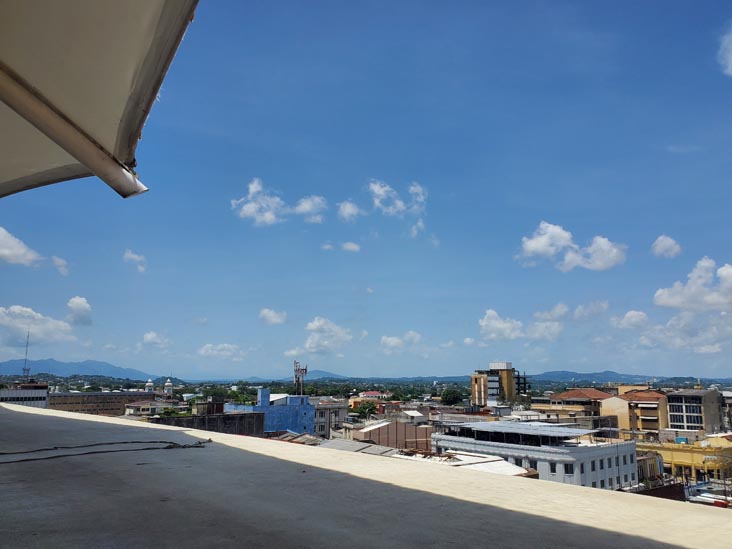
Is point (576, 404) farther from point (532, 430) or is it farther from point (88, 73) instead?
point (88, 73)

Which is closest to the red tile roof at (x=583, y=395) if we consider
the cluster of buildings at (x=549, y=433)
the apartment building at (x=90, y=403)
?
the cluster of buildings at (x=549, y=433)

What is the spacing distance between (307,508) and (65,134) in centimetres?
328

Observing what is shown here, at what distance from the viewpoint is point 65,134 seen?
152 inches

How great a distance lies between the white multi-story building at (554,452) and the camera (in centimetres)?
2322

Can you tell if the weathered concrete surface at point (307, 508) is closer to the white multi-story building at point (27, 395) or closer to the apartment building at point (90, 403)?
the white multi-story building at point (27, 395)

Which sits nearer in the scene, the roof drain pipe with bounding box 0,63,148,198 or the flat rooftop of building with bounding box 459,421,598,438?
the roof drain pipe with bounding box 0,63,148,198

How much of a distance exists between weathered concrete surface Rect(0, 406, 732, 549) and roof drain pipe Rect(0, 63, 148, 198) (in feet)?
8.13

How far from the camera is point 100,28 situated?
10.1 feet

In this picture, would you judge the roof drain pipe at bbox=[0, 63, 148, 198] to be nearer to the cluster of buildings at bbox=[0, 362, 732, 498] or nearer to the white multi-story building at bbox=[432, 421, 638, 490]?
the cluster of buildings at bbox=[0, 362, 732, 498]

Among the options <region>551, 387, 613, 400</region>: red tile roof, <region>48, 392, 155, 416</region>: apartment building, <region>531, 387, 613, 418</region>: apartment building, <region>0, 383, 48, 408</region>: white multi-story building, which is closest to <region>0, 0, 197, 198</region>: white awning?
<region>0, 383, 48, 408</region>: white multi-story building

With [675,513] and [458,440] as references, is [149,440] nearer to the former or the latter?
[675,513]

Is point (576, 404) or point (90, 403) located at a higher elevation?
point (576, 404)

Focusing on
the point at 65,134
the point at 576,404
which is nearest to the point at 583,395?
the point at 576,404

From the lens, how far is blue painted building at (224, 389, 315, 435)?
34375 mm
